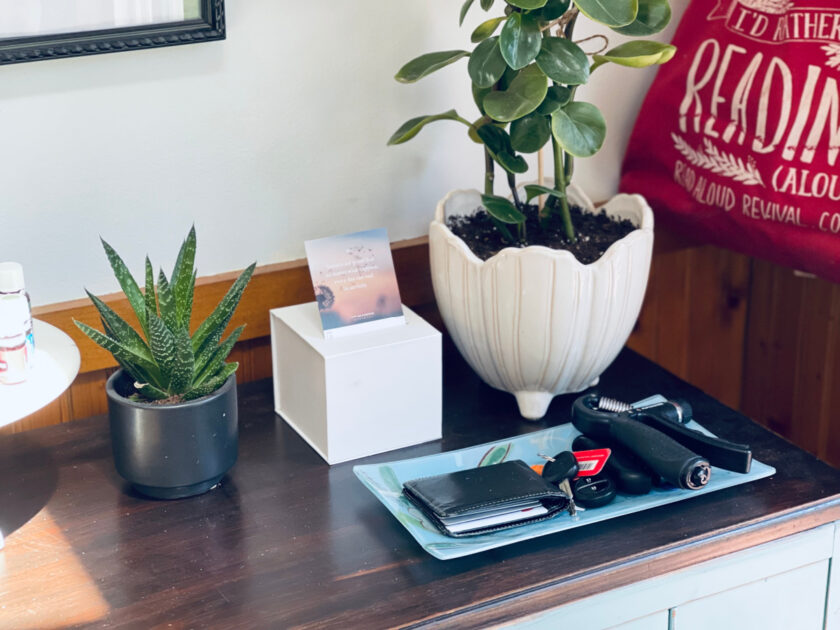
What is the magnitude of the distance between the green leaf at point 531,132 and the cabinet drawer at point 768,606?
1.83 ft

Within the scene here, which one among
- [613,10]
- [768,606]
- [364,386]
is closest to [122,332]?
[364,386]

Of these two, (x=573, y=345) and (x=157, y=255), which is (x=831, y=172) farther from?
(x=157, y=255)

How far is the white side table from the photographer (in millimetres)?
1077

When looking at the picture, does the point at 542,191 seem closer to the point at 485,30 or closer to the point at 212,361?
the point at 485,30

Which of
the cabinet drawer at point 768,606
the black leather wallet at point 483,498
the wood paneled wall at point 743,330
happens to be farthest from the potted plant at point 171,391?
the cabinet drawer at point 768,606

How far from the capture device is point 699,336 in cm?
186

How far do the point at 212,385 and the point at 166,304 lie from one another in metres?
0.11

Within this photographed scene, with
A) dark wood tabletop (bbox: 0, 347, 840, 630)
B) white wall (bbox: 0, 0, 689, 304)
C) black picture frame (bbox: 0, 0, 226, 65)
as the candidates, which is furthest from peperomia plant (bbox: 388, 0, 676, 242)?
dark wood tabletop (bbox: 0, 347, 840, 630)

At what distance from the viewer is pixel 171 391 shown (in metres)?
1.16

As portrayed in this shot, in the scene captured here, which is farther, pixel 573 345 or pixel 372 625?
pixel 573 345

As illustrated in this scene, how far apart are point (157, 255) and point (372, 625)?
63 centimetres

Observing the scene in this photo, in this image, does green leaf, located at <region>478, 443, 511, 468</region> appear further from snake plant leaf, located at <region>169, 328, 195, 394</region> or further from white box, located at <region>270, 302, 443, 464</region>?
snake plant leaf, located at <region>169, 328, 195, 394</region>

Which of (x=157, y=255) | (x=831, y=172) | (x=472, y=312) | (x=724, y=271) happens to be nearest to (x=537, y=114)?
(x=472, y=312)

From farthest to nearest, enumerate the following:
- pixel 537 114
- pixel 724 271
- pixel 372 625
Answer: pixel 724 271, pixel 537 114, pixel 372 625
